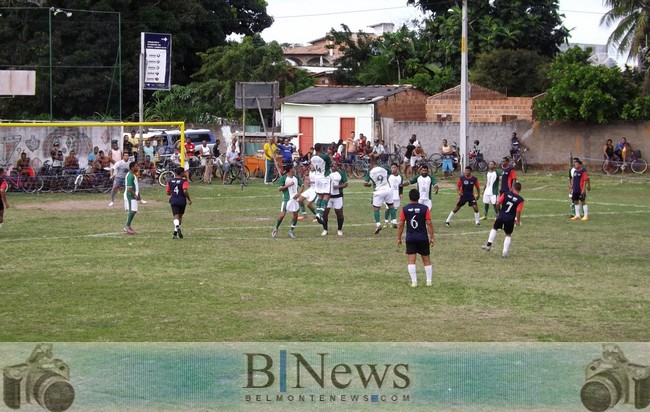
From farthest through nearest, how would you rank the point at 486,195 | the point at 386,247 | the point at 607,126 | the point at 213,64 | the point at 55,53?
the point at 213,64
the point at 55,53
the point at 607,126
the point at 486,195
the point at 386,247

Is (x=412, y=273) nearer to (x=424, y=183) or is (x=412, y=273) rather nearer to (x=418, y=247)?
Result: (x=418, y=247)

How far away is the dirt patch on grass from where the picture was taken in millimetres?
29531

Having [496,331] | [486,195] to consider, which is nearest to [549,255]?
[486,195]

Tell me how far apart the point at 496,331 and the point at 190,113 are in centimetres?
4383

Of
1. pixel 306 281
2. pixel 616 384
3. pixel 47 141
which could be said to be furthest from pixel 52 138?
pixel 616 384

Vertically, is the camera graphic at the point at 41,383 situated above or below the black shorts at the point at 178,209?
below

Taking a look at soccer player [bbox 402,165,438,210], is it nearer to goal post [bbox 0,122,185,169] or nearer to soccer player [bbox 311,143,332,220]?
soccer player [bbox 311,143,332,220]

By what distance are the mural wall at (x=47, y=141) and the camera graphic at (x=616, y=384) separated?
2874 centimetres

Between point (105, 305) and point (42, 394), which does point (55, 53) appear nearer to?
point (105, 305)

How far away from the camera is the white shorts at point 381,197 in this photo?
23.9m

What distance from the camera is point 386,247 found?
70.7ft

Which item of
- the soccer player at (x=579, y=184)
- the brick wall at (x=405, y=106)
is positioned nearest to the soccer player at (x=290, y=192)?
the soccer player at (x=579, y=184)

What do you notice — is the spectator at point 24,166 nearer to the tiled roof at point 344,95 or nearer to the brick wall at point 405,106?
the tiled roof at point 344,95

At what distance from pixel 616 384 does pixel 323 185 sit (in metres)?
14.7
